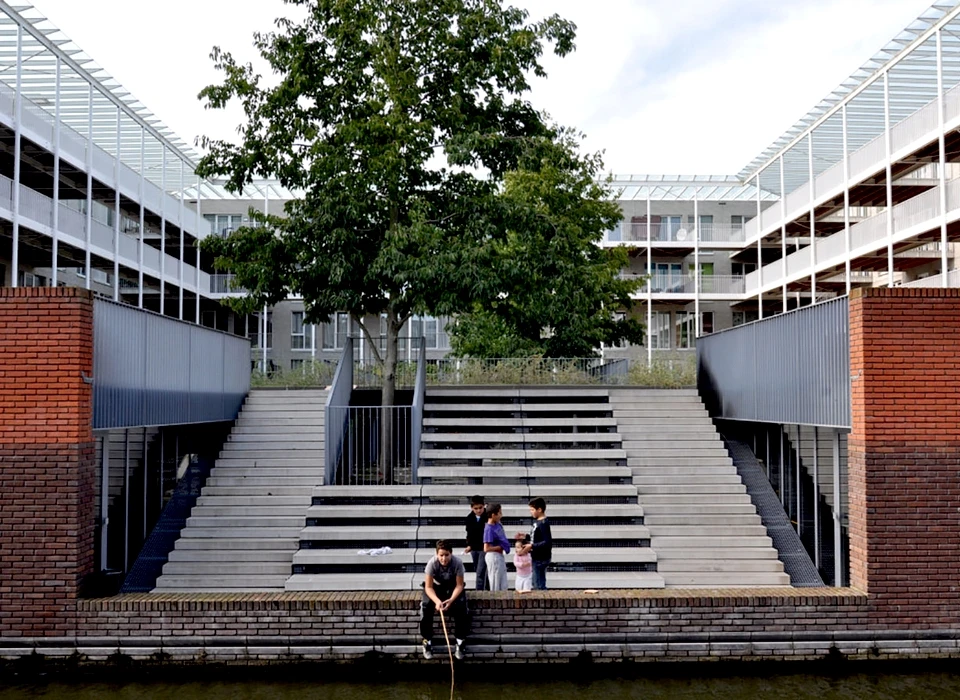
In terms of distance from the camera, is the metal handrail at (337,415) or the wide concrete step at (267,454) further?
the wide concrete step at (267,454)

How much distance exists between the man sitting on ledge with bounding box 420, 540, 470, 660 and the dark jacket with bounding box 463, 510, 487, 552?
5.39 ft

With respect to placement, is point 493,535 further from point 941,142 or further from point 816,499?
point 941,142

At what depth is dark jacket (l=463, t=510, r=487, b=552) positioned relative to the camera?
11859mm

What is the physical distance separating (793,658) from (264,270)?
37.9 ft

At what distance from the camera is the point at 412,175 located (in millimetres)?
17172

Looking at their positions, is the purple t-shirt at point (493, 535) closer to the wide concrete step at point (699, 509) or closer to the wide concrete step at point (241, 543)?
the wide concrete step at point (241, 543)

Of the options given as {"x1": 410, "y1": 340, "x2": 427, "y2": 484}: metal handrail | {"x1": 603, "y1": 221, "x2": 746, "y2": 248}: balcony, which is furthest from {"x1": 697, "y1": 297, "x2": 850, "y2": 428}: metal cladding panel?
{"x1": 603, "y1": 221, "x2": 746, "y2": 248}: balcony

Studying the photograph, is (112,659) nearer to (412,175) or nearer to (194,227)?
(412,175)

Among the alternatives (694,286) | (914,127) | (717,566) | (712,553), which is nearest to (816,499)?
(712,553)

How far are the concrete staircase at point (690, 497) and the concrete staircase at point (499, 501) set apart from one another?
331mm

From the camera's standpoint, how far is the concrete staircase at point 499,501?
42.1ft

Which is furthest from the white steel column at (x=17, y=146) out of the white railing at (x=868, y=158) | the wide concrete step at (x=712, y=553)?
the white railing at (x=868, y=158)

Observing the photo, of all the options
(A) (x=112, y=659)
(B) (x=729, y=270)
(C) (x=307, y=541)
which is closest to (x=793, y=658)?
(C) (x=307, y=541)

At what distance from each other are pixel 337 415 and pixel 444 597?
21.3 feet
